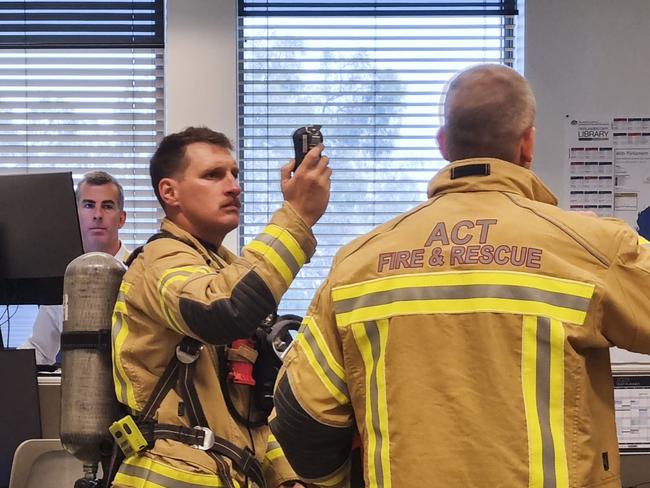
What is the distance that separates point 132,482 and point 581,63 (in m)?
3.02

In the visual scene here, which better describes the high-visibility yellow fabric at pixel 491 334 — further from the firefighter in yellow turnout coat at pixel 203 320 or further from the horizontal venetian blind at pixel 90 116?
the horizontal venetian blind at pixel 90 116

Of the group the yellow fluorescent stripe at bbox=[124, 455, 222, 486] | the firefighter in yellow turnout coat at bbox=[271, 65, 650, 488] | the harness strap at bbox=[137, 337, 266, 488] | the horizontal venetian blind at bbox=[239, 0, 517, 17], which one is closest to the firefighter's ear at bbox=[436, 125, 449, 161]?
the firefighter in yellow turnout coat at bbox=[271, 65, 650, 488]

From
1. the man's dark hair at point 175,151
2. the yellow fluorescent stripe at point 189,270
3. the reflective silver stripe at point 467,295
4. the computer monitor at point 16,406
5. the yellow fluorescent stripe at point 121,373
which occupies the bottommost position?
the computer monitor at point 16,406

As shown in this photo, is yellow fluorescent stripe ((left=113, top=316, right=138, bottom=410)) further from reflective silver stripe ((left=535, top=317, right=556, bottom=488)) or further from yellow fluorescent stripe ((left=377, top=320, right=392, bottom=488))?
reflective silver stripe ((left=535, top=317, right=556, bottom=488))

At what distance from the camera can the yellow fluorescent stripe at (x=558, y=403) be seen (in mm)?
1155

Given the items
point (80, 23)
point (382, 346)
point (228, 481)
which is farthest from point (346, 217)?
point (382, 346)

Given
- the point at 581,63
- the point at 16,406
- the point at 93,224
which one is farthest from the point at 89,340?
the point at 581,63

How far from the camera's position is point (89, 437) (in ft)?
5.99

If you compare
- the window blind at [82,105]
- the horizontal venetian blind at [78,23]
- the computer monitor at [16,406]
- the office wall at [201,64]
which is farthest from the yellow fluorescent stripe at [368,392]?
the horizontal venetian blind at [78,23]

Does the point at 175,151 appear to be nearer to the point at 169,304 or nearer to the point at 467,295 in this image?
the point at 169,304

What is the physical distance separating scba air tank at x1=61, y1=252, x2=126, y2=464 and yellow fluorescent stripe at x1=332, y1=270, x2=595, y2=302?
782mm

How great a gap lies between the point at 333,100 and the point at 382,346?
9.77 feet

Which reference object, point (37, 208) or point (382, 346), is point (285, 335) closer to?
point (382, 346)

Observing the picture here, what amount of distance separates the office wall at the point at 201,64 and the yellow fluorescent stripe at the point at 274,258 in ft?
7.73
